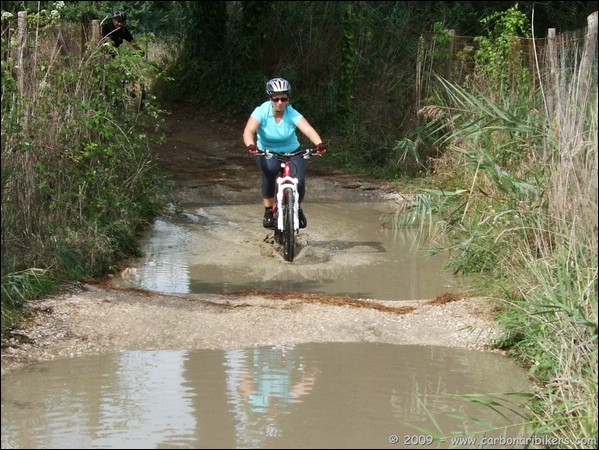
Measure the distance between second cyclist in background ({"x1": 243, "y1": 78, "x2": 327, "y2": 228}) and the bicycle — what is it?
86mm

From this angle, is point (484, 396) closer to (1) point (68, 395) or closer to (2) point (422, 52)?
(1) point (68, 395)

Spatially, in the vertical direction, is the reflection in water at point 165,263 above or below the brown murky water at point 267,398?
above

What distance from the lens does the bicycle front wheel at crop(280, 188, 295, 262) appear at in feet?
36.6

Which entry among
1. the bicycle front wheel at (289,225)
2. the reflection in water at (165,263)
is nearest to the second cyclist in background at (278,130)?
the bicycle front wheel at (289,225)

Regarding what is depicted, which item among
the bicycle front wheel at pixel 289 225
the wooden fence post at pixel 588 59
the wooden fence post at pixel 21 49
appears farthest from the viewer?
the bicycle front wheel at pixel 289 225

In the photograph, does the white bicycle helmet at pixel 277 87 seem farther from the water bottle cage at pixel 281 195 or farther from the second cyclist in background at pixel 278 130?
the water bottle cage at pixel 281 195

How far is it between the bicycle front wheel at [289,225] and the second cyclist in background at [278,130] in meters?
0.22

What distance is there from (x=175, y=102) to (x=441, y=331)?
12.4 meters

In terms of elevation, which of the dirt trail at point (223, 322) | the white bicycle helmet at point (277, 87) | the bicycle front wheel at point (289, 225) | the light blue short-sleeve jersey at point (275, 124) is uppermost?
the white bicycle helmet at point (277, 87)

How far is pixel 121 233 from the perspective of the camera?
11.0 m

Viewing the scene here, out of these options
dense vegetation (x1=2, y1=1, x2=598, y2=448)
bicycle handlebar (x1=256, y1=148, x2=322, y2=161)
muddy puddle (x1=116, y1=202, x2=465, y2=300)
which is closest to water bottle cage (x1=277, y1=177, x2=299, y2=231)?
bicycle handlebar (x1=256, y1=148, x2=322, y2=161)

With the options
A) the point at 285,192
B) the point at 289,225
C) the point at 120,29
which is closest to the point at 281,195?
the point at 285,192

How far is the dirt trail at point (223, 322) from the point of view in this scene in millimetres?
8000

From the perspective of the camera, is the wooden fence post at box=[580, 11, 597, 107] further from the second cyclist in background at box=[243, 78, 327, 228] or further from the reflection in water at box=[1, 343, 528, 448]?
the second cyclist in background at box=[243, 78, 327, 228]
